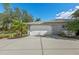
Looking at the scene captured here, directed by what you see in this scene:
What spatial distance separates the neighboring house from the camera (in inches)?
185

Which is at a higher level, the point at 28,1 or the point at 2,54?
the point at 28,1

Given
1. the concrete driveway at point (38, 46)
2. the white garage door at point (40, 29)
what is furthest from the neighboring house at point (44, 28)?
the concrete driveway at point (38, 46)

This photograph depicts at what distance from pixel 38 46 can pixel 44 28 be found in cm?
63

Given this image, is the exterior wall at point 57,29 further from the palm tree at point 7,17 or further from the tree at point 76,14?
the palm tree at point 7,17

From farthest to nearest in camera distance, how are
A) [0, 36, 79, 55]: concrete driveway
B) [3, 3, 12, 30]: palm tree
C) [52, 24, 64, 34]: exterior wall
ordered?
[52, 24, 64, 34]: exterior wall → [3, 3, 12, 30]: palm tree → [0, 36, 79, 55]: concrete driveway

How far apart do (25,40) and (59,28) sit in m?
1.03

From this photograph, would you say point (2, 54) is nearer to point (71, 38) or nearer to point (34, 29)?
point (34, 29)

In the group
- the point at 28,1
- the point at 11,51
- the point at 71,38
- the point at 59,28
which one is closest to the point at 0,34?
the point at 11,51

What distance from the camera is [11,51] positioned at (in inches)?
169

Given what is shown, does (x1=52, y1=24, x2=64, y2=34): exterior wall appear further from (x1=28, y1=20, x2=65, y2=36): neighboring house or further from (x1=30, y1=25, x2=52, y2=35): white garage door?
(x1=30, y1=25, x2=52, y2=35): white garage door

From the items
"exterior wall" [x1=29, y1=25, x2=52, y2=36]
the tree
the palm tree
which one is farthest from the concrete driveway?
the tree

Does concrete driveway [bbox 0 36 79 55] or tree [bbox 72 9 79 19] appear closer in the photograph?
concrete driveway [bbox 0 36 79 55]

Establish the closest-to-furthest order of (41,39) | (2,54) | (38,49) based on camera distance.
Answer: (2,54) → (38,49) → (41,39)

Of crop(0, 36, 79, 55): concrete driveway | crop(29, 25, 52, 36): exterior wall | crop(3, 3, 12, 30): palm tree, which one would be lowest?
crop(0, 36, 79, 55): concrete driveway
